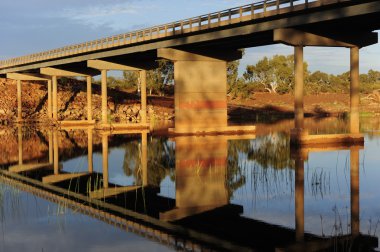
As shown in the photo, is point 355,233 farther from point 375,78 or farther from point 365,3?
point 375,78

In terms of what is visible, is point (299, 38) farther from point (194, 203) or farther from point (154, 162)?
point (194, 203)

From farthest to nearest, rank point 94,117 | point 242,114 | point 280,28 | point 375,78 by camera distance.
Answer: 1. point 375,78
2. point 242,114
3. point 94,117
4. point 280,28

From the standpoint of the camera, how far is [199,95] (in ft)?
148

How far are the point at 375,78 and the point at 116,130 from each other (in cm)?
14657

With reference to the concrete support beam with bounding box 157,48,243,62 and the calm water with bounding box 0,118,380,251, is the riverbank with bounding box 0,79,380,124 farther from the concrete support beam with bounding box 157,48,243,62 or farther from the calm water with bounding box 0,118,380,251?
the calm water with bounding box 0,118,380,251

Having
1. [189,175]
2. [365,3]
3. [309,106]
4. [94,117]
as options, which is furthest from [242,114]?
[189,175]

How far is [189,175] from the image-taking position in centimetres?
1981

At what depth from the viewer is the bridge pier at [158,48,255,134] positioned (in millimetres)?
44094

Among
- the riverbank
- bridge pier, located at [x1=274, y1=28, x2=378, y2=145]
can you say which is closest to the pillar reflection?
bridge pier, located at [x1=274, y1=28, x2=378, y2=145]

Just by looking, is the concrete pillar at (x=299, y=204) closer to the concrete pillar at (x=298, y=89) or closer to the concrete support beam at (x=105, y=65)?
the concrete pillar at (x=298, y=89)

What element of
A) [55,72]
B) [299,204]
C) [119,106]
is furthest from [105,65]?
[299,204]

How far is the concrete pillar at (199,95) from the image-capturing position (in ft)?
145

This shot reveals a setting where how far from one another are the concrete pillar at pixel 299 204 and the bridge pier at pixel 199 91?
76.0ft

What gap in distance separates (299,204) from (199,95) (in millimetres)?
31520
